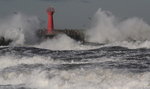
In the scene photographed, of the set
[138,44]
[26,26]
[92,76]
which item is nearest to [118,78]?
[92,76]

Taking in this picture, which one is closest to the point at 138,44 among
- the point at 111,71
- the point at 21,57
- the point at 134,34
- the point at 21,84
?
the point at 134,34

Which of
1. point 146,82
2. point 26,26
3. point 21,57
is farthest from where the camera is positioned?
point 26,26

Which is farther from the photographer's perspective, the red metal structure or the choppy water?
the red metal structure

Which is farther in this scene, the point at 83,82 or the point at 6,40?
the point at 6,40

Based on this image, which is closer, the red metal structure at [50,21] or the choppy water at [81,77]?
the choppy water at [81,77]

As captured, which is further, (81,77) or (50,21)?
(50,21)

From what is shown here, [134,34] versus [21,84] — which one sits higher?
[134,34]

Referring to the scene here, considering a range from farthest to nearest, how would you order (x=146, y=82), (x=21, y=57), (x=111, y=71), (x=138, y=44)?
(x=138, y=44) < (x=21, y=57) < (x=111, y=71) < (x=146, y=82)

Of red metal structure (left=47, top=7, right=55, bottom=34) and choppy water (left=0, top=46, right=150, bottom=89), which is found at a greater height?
red metal structure (left=47, top=7, right=55, bottom=34)

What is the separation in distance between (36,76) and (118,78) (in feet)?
12.0

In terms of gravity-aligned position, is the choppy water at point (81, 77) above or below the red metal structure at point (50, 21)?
below

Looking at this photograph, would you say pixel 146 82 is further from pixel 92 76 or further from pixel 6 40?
pixel 6 40

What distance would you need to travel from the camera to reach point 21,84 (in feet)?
55.3

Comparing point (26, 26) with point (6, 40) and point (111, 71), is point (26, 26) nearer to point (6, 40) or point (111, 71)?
point (6, 40)
